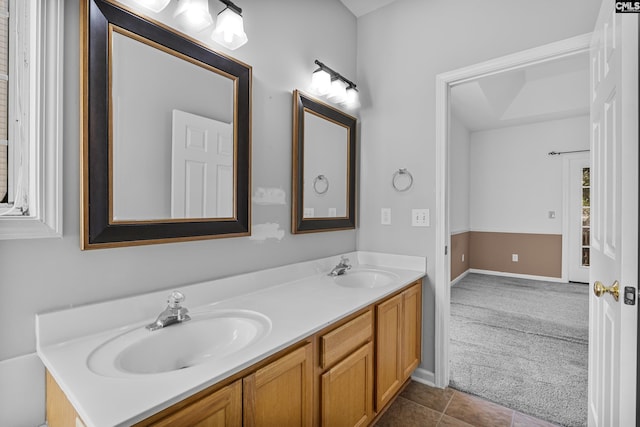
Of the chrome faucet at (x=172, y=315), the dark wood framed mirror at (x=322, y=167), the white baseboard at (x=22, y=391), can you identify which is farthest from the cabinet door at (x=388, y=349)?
the white baseboard at (x=22, y=391)

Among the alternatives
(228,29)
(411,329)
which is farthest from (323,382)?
(228,29)

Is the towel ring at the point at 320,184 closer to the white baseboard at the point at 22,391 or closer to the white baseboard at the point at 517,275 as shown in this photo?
the white baseboard at the point at 22,391

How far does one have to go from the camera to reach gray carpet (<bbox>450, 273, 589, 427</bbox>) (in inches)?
74.7

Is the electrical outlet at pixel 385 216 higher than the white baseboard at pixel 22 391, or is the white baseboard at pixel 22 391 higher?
the electrical outlet at pixel 385 216

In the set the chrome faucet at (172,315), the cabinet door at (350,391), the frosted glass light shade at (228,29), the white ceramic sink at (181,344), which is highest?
the frosted glass light shade at (228,29)

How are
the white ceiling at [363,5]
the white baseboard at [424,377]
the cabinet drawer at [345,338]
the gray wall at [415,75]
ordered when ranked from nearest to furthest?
the cabinet drawer at [345,338], the gray wall at [415,75], the white baseboard at [424,377], the white ceiling at [363,5]

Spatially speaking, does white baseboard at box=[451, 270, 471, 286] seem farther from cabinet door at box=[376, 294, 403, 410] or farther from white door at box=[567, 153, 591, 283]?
cabinet door at box=[376, 294, 403, 410]

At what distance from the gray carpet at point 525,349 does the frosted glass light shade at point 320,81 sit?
205 cm

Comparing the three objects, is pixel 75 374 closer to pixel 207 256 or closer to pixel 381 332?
pixel 207 256

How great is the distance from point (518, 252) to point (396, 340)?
4.23m

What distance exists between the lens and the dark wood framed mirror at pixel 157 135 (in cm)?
106

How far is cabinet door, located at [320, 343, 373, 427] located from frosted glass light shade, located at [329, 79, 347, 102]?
1499 millimetres

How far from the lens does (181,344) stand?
112 cm

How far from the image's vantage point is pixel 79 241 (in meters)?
1.04
